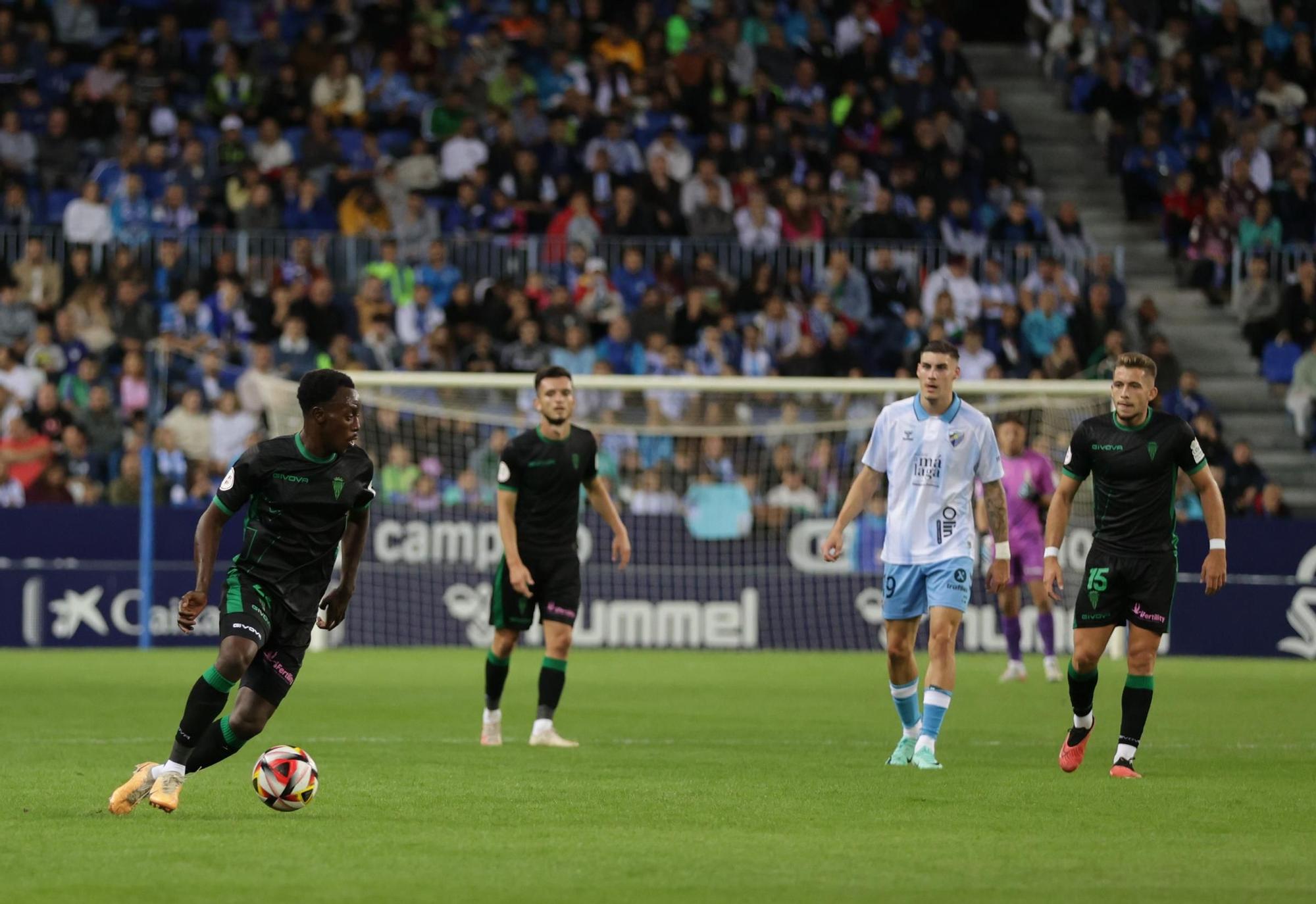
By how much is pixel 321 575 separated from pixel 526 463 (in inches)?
155

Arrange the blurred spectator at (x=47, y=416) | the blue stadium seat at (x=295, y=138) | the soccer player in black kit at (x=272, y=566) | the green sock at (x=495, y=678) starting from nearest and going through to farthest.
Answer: the soccer player in black kit at (x=272, y=566)
the green sock at (x=495, y=678)
the blurred spectator at (x=47, y=416)
the blue stadium seat at (x=295, y=138)

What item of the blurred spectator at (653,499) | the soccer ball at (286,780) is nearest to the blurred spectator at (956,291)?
the blurred spectator at (653,499)

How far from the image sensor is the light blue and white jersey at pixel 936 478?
448 inches

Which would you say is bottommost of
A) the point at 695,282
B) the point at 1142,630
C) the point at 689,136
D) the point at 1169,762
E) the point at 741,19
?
the point at 1169,762

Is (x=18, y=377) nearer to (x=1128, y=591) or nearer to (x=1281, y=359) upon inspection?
(x=1128, y=591)

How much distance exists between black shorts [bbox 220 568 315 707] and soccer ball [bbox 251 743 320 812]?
26cm

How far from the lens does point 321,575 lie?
30.0 ft

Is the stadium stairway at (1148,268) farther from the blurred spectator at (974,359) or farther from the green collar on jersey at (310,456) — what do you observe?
the green collar on jersey at (310,456)

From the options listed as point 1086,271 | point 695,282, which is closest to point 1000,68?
point 1086,271

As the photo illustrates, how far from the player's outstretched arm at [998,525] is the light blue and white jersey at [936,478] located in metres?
0.07

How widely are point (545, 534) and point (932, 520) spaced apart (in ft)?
9.15

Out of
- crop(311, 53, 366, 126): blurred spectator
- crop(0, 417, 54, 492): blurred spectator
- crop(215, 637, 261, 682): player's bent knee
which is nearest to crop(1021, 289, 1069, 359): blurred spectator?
crop(311, 53, 366, 126): blurred spectator

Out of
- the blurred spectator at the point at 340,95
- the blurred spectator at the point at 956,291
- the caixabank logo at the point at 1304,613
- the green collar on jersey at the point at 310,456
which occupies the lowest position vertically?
the caixabank logo at the point at 1304,613

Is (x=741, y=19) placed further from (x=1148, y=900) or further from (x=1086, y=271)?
(x=1148, y=900)
